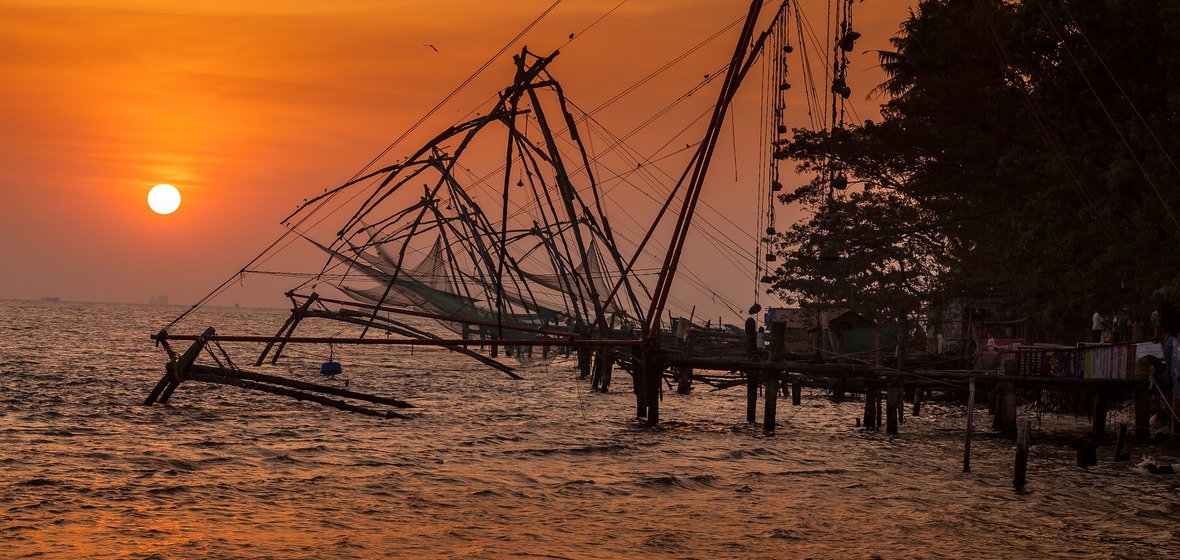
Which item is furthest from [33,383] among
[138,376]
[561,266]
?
[561,266]

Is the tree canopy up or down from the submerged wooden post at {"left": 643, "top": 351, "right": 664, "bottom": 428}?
up

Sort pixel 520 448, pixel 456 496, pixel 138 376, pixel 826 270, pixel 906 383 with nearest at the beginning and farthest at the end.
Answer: pixel 456 496, pixel 520 448, pixel 906 383, pixel 138 376, pixel 826 270

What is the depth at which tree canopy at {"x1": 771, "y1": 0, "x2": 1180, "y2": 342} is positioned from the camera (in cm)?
1964

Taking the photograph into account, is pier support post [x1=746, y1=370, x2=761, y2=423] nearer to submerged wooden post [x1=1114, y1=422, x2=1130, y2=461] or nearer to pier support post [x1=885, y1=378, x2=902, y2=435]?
pier support post [x1=885, y1=378, x2=902, y2=435]

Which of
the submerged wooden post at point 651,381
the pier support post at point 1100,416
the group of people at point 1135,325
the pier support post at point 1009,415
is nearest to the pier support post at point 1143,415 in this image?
the pier support post at point 1100,416

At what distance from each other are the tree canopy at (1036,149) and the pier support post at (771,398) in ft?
15.3

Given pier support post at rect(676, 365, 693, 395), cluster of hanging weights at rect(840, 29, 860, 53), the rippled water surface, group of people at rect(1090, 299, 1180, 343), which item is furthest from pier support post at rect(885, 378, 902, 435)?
pier support post at rect(676, 365, 693, 395)

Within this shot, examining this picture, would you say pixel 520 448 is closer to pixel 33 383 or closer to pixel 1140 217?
pixel 1140 217

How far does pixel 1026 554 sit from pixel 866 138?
18.9 m

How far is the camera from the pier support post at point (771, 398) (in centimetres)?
2367

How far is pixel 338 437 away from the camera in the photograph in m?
22.5

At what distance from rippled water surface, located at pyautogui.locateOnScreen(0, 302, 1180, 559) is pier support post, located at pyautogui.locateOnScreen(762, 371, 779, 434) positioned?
0.49 meters

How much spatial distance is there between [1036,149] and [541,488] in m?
13.6

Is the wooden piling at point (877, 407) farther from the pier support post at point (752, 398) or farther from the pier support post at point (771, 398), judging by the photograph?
the pier support post at point (752, 398)
